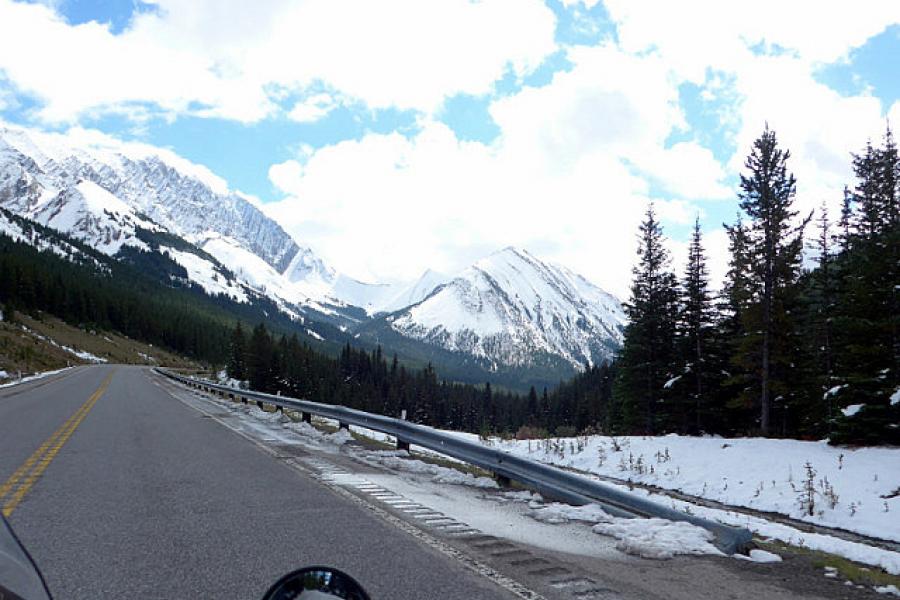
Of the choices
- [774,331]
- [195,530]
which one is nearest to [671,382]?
[774,331]

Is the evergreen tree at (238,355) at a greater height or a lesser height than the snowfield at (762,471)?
greater

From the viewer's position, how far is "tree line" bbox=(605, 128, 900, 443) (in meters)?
17.9

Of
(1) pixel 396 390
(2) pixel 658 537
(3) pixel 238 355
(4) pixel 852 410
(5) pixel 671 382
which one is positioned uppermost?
(3) pixel 238 355

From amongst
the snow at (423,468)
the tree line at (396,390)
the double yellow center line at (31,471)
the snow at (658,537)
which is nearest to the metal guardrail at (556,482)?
the snow at (658,537)

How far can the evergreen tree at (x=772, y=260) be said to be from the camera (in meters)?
24.2

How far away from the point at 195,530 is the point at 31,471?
4.82 meters

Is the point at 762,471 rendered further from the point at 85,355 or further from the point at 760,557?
the point at 85,355

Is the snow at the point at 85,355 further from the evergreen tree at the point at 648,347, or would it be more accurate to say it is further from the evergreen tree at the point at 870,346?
the evergreen tree at the point at 870,346

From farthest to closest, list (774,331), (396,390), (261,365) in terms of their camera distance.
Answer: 1. (396,390)
2. (261,365)
3. (774,331)

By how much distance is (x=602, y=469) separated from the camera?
16734 millimetres

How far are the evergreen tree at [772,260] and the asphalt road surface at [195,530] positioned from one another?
20.8 metres

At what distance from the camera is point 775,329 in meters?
24.3

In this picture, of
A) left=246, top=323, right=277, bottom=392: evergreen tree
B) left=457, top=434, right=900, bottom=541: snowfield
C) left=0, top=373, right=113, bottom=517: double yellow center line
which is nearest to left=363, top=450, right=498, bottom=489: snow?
left=0, top=373, right=113, bottom=517: double yellow center line

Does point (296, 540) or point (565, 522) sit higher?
point (565, 522)
